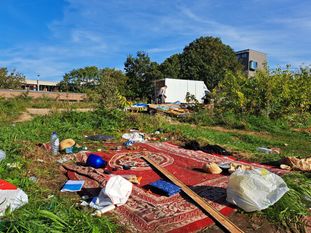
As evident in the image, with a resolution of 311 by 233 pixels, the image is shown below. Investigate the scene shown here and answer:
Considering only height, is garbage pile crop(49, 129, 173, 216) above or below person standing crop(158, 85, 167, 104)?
below

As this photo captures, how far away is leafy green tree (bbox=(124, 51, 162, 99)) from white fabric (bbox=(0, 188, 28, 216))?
2422 centimetres

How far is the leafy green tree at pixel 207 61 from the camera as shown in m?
29.9

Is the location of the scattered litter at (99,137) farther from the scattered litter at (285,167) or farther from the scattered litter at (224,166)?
the scattered litter at (285,167)

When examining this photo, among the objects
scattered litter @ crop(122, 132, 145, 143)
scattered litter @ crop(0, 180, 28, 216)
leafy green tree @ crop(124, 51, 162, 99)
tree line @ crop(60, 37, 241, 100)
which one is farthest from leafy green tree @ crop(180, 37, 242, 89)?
scattered litter @ crop(0, 180, 28, 216)

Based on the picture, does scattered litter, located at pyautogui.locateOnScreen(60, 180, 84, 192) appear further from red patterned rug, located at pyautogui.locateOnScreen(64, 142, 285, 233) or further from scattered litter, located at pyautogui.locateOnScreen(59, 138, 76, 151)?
scattered litter, located at pyautogui.locateOnScreen(59, 138, 76, 151)

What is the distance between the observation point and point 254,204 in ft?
9.63

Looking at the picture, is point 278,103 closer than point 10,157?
No

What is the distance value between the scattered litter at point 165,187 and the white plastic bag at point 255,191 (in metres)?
0.68

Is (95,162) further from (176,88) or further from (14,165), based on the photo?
(176,88)

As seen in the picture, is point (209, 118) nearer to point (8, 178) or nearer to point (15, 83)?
point (8, 178)

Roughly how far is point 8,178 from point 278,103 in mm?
10660

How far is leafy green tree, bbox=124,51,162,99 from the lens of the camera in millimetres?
27266

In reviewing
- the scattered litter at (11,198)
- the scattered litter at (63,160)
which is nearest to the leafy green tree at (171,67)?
the scattered litter at (63,160)

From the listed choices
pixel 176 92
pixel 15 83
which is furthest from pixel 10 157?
pixel 15 83
